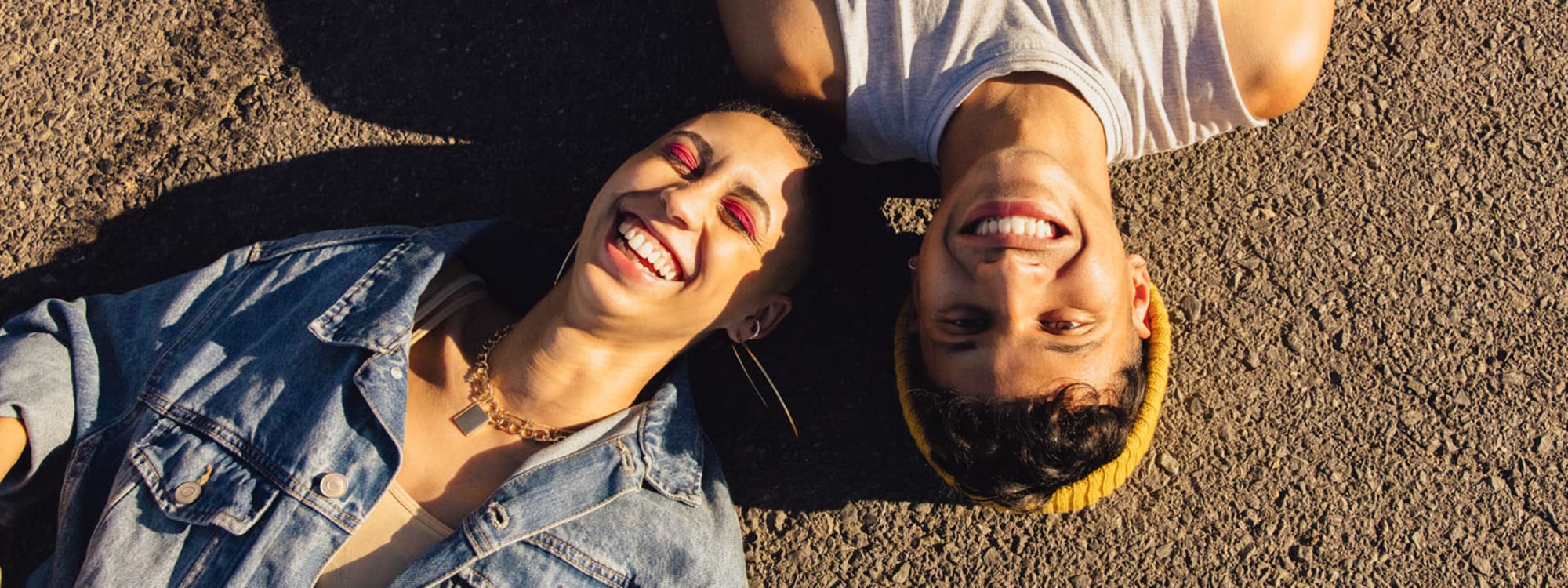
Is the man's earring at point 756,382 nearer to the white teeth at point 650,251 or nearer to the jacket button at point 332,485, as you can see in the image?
the white teeth at point 650,251

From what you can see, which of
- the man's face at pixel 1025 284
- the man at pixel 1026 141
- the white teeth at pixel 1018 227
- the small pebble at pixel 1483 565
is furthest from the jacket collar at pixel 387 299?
the small pebble at pixel 1483 565

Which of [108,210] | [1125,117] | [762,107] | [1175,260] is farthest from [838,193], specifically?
[108,210]

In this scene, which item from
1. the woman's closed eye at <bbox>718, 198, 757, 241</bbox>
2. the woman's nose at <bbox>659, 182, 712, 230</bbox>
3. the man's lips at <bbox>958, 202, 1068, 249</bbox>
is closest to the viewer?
the man's lips at <bbox>958, 202, 1068, 249</bbox>

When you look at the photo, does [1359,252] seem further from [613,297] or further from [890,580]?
[613,297]

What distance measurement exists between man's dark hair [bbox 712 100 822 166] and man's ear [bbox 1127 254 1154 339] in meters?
1.01

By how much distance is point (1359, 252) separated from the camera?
3.59 metres

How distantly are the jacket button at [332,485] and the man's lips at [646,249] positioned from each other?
1.06 meters

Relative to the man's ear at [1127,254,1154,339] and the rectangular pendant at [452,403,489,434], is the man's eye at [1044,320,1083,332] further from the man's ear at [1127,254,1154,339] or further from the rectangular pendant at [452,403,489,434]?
the rectangular pendant at [452,403,489,434]

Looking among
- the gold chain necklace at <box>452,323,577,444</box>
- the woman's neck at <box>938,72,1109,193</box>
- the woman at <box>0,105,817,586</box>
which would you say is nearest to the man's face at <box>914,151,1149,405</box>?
the woman's neck at <box>938,72,1109,193</box>

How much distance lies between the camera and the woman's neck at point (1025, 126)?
9.96 ft

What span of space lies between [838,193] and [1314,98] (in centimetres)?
173

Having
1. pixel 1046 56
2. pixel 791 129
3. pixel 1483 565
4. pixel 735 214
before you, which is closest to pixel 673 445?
pixel 735 214

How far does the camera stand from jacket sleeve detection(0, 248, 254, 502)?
9.86ft

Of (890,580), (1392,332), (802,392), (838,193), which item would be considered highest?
(1392,332)
